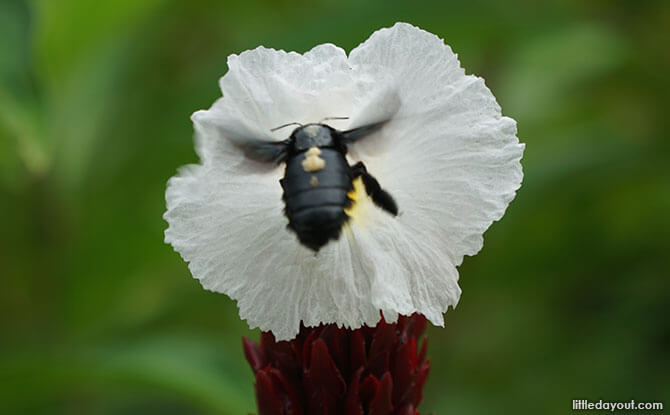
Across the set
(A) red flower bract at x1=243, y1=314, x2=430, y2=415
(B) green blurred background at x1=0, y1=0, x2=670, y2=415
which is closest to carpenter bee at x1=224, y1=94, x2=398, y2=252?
(A) red flower bract at x1=243, y1=314, x2=430, y2=415

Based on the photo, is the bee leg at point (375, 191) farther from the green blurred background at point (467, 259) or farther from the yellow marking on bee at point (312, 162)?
the green blurred background at point (467, 259)

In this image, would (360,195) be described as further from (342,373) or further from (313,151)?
(342,373)

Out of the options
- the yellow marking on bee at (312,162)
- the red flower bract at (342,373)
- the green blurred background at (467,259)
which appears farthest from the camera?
the green blurred background at (467,259)

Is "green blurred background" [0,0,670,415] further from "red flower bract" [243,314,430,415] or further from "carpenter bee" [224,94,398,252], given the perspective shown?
"carpenter bee" [224,94,398,252]

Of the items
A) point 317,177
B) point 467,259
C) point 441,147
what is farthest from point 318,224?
point 467,259

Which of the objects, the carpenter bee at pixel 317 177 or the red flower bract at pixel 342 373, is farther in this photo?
the red flower bract at pixel 342 373

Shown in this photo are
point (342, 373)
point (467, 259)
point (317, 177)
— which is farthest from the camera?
point (467, 259)

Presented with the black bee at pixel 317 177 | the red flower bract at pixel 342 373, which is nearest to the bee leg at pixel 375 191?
the black bee at pixel 317 177
